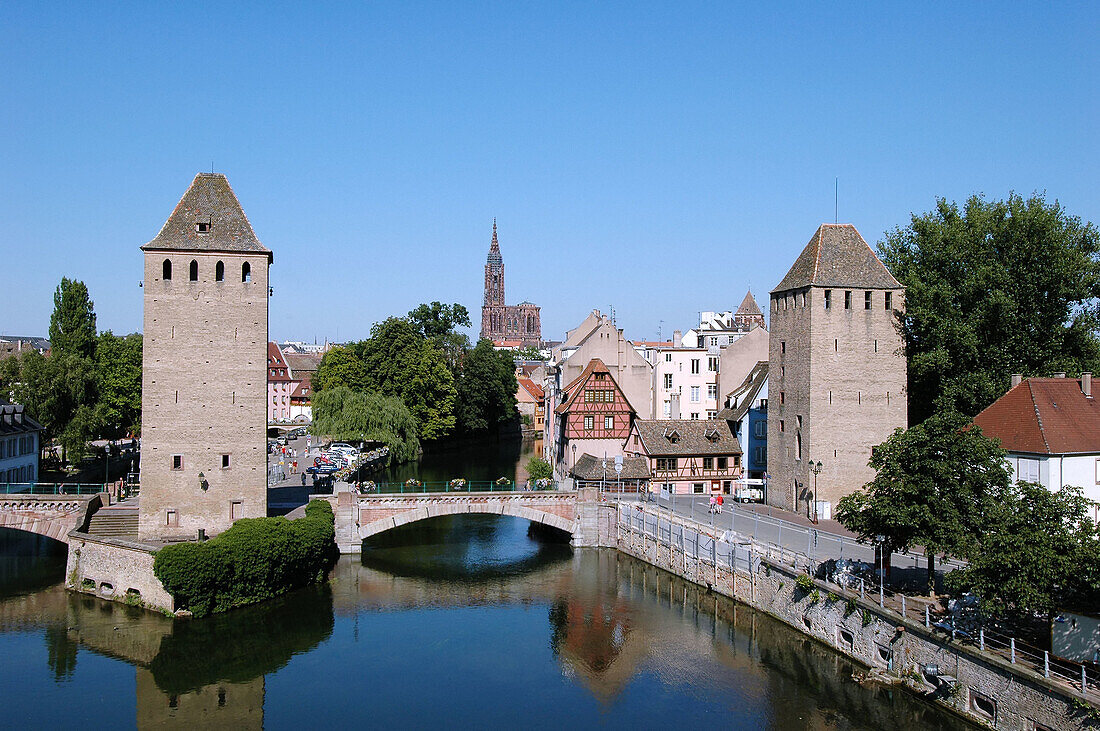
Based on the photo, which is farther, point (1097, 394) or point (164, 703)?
point (1097, 394)

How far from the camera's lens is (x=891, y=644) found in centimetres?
2538

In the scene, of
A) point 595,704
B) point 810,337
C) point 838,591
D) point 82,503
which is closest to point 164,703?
point 595,704

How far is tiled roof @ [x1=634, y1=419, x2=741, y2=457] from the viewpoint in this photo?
48.6 metres

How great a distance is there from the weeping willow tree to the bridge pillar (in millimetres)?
25305

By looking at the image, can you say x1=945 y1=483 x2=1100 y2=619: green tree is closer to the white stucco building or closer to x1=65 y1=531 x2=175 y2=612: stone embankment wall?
the white stucco building

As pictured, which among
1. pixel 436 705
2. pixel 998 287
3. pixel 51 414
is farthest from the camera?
pixel 51 414

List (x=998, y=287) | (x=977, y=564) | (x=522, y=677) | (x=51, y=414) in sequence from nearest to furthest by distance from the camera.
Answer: (x=977, y=564) < (x=522, y=677) < (x=998, y=287) < (x=51, y=414)

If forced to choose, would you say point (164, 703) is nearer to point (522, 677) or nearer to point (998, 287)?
point (522, 677)

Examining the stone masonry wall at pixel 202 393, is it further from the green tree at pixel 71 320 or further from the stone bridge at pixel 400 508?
the green tree at pixel 71 320

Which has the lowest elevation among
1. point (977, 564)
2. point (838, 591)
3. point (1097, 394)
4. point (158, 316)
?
point (838, 591)

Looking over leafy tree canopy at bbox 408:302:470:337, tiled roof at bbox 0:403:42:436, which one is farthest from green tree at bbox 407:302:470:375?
tiled roof at bbox 0:403:42:436

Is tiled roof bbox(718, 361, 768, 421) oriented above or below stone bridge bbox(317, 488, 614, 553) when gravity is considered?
above

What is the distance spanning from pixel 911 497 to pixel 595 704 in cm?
1013

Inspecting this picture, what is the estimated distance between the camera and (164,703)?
25.5m
